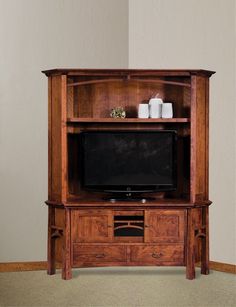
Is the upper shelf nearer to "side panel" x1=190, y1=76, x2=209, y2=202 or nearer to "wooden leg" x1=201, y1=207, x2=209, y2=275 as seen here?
"side panel" x1=190, y1=76, x2=209, y2=202

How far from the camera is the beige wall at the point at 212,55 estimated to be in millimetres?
5918

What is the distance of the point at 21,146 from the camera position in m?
5.89

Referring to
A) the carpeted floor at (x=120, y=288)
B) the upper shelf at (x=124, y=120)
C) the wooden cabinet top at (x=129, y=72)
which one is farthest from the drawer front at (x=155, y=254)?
the wooden cabinet top at (x=129, y=72)

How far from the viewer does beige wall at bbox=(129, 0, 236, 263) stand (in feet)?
19.4

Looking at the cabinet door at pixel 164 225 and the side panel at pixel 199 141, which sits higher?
the side panel at pixel 199 141

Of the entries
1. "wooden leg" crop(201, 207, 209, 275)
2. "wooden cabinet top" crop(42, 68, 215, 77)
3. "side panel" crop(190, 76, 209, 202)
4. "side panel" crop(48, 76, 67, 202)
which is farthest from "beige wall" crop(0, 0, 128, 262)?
"wooden leg" crop(201, 207, 209, 275)

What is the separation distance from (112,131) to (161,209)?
2.88 feet

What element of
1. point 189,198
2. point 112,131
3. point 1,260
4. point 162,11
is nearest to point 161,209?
point 189,198

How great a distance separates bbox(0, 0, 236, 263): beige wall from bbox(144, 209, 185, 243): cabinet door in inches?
22.2

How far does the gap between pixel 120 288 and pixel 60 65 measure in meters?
2.24

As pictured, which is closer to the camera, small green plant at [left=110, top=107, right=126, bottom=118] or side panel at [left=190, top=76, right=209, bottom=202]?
side panel at [left=190, top=76, right=209, bottom=202]

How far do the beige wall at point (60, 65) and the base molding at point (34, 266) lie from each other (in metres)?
0.05

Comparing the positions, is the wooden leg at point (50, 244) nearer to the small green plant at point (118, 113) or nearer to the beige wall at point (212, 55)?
the small green plant at point (118, 113)

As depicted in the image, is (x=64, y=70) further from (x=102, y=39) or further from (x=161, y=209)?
(x=161, y=209)
